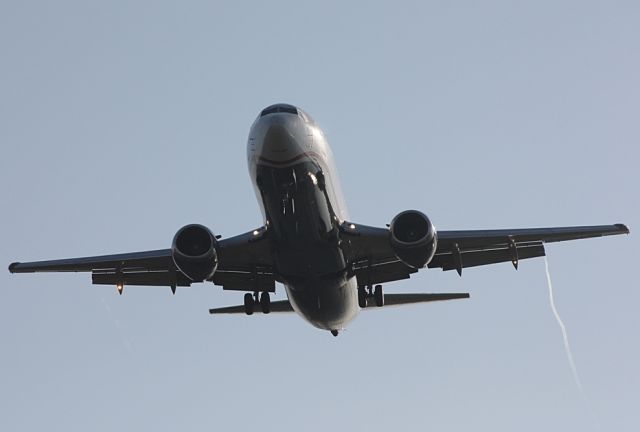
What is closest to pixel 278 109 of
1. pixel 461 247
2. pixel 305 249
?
pixel 305 249

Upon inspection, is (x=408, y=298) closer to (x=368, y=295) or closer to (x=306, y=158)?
(x=368, y=295)

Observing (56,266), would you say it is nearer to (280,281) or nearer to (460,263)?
(280,281)

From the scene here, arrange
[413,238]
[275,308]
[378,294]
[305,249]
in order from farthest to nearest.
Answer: [275,308] < [378,294] < [305,249] < [413,238]

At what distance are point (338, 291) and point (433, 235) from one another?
12.0 feet

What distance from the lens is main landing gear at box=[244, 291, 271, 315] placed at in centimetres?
3219

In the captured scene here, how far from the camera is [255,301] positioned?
32.3m

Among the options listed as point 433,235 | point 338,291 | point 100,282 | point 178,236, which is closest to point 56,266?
point 100,282

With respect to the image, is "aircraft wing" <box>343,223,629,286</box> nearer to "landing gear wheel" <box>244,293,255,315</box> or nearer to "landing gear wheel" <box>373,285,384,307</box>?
"landing gear wheel" <box>373,285,384,307</box>

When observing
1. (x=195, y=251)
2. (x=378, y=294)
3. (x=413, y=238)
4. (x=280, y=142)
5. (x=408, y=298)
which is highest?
(x=280, y=142)

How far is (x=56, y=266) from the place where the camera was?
3036 cm

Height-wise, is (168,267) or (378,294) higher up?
(168,267)

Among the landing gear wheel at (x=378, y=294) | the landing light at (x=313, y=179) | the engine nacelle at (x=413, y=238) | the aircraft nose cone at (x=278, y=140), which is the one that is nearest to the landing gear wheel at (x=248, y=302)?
the landing gear wheel at (x=378, y=294)

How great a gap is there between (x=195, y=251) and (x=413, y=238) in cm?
549

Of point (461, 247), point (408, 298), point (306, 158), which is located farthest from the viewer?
point (408, 298)
